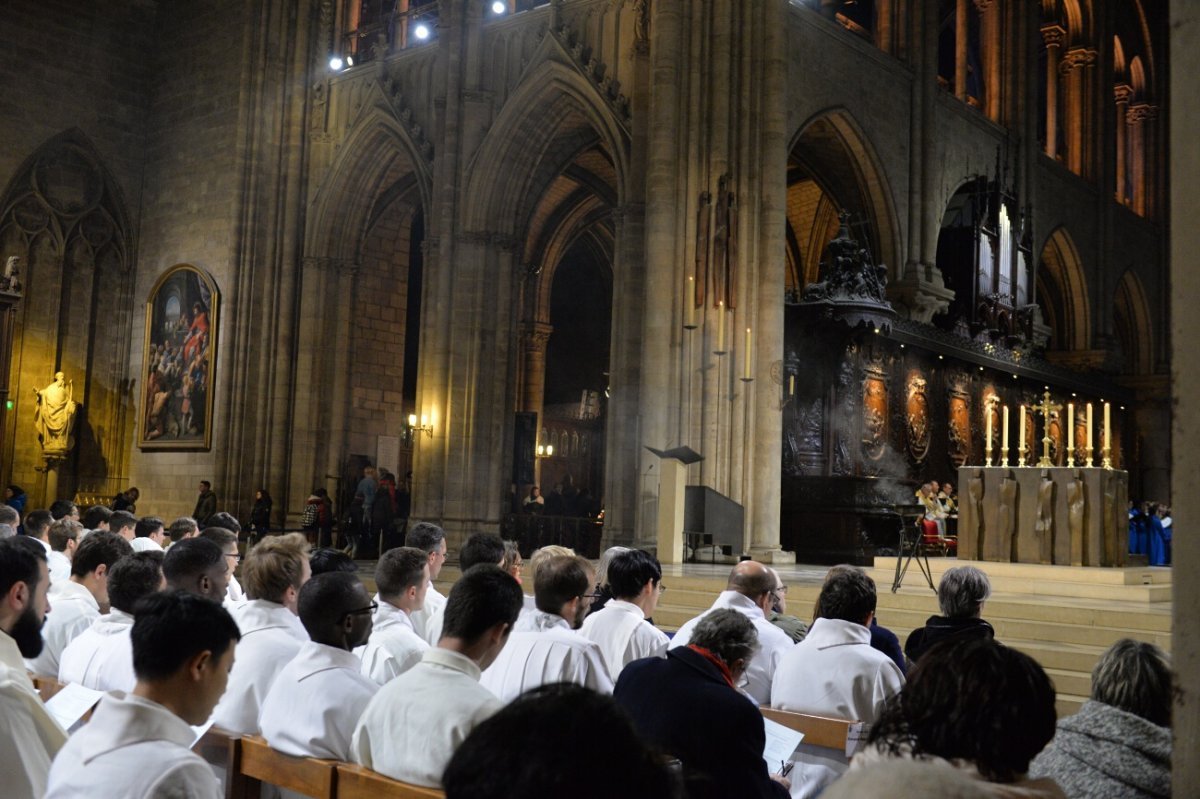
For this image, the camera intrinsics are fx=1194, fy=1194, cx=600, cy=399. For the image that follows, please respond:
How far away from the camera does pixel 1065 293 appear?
2594cm

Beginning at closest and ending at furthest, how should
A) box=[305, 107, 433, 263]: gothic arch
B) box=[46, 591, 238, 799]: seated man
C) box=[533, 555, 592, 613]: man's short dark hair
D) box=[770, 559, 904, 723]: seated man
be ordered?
box=[46, 591, 238, 799]: seated man
box=[770, 559, 904, 723]: seated man
box=[533, 555, 592, 613]: man's short dark hair
box=[305, 107, 433, 263]: gothic arch

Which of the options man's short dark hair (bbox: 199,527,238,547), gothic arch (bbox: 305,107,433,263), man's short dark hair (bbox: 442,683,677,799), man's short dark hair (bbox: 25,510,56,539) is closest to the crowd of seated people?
man's short dark hair (bbox: 442,683,677,799)

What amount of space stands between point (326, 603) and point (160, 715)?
4.33 feet

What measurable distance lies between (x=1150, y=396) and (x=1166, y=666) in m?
26.5

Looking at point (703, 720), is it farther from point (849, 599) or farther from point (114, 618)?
point (114, 618)

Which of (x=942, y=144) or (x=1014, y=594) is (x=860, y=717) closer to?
(x=1014, y=594)

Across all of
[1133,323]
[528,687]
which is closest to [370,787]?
[528,687]

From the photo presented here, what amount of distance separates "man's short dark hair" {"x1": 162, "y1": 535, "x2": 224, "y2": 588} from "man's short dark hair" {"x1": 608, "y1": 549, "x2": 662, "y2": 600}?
162 centimetres

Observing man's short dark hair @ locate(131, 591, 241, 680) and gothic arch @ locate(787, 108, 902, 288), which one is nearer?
man's short dark hair @ locate(131, 591, 241, 680)

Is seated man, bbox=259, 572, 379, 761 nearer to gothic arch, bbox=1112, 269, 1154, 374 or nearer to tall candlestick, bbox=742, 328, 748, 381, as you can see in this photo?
tall candlestick, bbox=742, 328, 748, 381

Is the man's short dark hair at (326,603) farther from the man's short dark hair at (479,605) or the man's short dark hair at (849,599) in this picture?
the man's short dark hair at (849,599)

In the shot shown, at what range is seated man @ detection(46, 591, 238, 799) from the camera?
2.20 metres

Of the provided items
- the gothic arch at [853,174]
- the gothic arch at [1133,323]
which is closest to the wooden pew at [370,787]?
the gothic arch at [853,174]

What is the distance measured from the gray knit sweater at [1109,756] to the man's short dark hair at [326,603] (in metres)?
2.05
